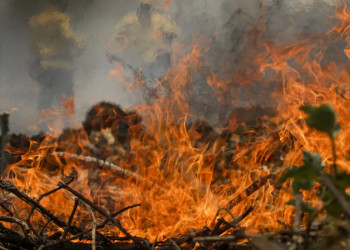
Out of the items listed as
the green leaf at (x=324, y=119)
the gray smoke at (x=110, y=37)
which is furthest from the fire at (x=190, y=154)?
the gray smoke at (x=110, y=37)

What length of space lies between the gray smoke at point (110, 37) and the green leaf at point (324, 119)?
494 cm

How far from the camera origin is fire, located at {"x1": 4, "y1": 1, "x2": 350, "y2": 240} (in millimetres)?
2064

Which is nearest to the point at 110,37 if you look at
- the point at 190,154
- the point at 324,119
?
the point at 190,154

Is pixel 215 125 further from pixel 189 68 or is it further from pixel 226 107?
pixel 189 68

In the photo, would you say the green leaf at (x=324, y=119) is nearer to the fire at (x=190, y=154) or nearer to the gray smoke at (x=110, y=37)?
the fire at (x=190, y=154)

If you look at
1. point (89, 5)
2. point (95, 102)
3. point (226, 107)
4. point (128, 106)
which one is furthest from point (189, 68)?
point (89, 5)

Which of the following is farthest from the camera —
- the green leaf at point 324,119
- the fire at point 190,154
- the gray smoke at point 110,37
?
the gray smoke at point 110,37

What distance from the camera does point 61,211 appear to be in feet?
10.7

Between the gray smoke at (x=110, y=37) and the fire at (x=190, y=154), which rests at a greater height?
the gray smoke at (x=110, y=37)

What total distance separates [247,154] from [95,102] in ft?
14.8

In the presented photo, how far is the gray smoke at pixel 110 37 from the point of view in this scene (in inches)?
221

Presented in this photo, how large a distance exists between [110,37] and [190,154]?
13.5ft

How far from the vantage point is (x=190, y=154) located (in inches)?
148

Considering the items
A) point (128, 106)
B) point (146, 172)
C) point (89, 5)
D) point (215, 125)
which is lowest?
point (146, 172)
